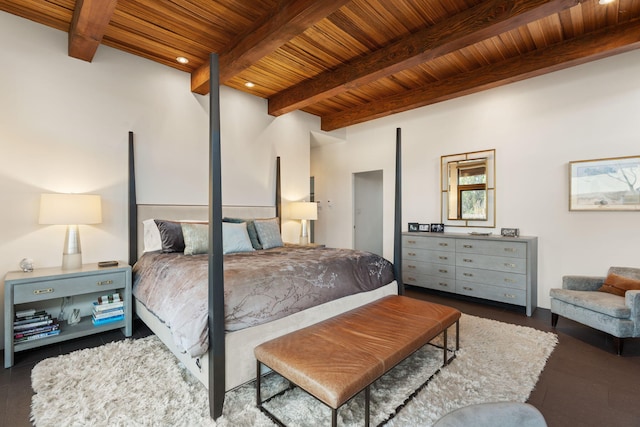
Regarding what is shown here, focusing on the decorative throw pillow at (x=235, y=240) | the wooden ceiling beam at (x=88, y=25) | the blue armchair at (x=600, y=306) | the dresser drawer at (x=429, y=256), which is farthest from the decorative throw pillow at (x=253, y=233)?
the blue armchair at (x=600, y=306)

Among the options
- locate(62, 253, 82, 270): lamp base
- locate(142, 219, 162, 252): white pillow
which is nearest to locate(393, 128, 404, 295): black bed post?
locate(142, 219, 162, 252): white pillow

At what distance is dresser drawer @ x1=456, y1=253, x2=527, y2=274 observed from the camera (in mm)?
3413

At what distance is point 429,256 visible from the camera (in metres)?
4.22

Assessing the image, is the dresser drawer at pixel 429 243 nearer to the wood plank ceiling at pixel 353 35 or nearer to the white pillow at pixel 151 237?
the wood plank ceiling at pixel 353 35

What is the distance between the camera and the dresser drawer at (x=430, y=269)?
400cm

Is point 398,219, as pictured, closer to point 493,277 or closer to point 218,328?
point 493,277

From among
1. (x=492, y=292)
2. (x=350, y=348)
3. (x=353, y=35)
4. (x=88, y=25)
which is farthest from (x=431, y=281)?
(x=88, y=25)

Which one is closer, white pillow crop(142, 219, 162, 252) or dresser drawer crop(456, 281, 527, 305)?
white pillow crop(142, 219, 162, 252)

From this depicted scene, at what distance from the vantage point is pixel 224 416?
5.39ft

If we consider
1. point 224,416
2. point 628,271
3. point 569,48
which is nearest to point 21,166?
point 224,416

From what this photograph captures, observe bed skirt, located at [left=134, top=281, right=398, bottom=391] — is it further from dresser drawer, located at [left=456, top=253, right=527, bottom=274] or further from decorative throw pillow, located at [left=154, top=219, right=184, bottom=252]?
dresser drawer, located at [left=456, top=253, right=527, bottom=274]

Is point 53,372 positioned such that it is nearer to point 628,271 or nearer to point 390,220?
point 390,220

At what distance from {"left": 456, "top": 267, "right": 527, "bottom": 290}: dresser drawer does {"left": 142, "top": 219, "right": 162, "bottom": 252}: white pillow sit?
3.69m

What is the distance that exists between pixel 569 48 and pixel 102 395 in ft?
16.1
